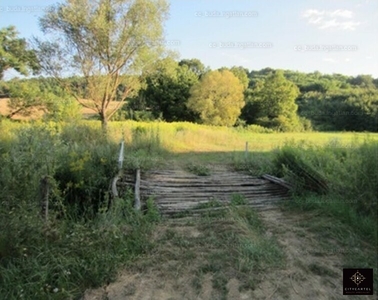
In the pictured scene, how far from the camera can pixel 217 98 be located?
2867 cm

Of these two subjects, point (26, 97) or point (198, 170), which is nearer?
point (198, 170)

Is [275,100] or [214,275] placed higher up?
[275,100]

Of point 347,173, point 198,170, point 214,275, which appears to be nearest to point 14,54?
point 198,170

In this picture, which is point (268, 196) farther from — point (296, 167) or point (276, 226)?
point (276, 226)

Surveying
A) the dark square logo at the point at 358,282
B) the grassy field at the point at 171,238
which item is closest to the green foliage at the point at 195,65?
the grassy field at the point at 171,238

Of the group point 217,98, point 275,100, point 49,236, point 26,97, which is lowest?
point 49,236

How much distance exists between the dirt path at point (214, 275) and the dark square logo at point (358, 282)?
6 cm

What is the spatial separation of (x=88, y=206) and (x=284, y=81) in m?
32.4

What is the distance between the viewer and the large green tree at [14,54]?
15445 millimetres

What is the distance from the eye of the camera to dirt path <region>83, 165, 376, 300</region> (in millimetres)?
2721

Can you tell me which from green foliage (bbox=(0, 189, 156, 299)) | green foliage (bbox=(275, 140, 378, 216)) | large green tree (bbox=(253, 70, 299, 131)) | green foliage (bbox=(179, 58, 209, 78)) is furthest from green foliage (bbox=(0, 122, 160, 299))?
green foliage (bbox=(179, 58, 209, 78))

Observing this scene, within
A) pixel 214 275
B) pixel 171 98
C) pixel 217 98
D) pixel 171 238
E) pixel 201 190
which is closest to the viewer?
pixel 214 275

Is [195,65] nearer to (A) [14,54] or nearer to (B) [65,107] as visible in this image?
(B) [65,107]

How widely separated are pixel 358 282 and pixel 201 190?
334 centimetres
